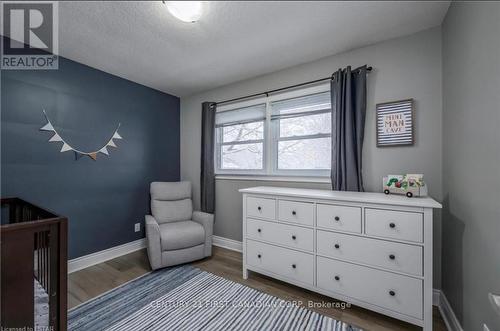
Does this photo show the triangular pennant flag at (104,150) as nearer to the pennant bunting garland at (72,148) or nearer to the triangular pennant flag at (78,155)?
the pennant bunting garland at (72,148)

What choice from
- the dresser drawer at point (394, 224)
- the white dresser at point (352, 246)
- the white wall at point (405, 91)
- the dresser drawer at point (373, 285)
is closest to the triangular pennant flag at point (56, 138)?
the white dresser at point (352, 246)

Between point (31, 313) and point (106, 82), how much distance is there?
2498 millimetres

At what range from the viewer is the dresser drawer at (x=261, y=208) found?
2061 mm

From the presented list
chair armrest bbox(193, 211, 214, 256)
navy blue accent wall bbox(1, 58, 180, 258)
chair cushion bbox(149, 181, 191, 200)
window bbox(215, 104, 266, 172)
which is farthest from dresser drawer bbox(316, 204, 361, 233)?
navy blue accent wall bbox(1, 58, 180, 258)

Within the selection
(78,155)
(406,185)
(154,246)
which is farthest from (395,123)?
(78,155)

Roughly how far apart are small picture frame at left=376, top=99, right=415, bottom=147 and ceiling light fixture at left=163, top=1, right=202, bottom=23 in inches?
69.9

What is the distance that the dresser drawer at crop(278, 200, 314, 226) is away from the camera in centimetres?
185

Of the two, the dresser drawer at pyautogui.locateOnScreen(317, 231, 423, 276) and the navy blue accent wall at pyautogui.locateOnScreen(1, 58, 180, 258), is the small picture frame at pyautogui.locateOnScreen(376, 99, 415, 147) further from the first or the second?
the navy blue accent wall at pyautogui.locateOnScreen(1, 58, 180, 258)

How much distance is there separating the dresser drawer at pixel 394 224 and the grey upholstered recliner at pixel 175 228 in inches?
72.3

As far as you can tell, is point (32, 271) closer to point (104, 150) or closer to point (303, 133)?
point (104, 150)

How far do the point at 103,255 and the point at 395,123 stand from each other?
356 cm

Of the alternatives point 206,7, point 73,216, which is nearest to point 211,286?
point 73,216

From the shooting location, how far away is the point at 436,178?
1803mm

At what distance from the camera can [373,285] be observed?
158 centimetres
